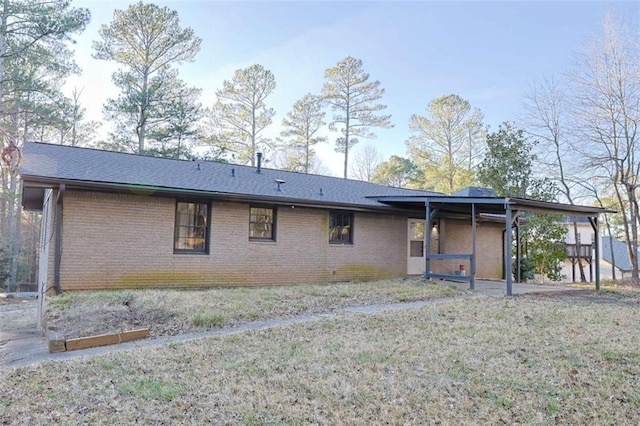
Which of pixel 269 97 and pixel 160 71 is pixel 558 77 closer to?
pixel 269 97

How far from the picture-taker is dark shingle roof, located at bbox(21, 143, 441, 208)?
Result: 9.48 m

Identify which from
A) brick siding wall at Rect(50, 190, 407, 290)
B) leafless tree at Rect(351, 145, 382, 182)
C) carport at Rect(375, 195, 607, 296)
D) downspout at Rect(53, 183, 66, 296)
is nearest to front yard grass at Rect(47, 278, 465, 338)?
downspout at Rect(53, 183, 66, 296)

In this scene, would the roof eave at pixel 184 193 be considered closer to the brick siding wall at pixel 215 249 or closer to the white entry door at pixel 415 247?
the brick siding wall at pixel 215 249

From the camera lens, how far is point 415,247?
14.7 m

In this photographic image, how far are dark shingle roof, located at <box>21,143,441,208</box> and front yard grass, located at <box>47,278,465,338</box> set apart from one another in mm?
2708

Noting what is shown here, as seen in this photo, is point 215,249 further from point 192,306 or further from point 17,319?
point 17,319

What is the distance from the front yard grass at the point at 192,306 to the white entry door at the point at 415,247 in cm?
421

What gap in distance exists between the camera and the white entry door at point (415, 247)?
571 inches

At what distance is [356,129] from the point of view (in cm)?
3005

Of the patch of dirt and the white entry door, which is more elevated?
the white entry door

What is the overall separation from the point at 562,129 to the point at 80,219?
2036cm

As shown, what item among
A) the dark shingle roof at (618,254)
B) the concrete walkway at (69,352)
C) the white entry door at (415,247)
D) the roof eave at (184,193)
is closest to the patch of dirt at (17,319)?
the concrete walkway at (69,352)

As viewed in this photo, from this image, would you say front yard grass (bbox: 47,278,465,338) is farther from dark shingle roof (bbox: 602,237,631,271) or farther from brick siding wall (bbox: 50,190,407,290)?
dark shingle roof (bbox: 602,237,631,271)

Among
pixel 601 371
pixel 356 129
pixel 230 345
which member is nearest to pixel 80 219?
pixel 230 345
